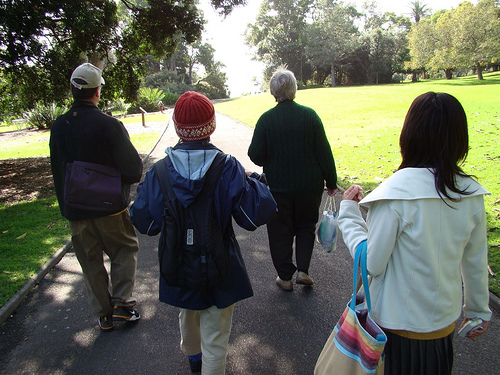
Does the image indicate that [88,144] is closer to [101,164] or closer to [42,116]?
[101,164]

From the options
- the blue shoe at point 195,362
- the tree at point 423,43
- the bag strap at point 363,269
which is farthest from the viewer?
the tree at point 423,43

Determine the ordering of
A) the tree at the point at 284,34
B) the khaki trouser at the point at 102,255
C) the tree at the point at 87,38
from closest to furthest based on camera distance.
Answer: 1. the khaki trouser at the point at 102,255
2. the tree at the point at 87,38
3. the tree at the point at 284,34

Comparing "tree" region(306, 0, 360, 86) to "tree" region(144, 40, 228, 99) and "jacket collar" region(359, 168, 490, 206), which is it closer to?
"tree" region(144, 40, 228, 99)

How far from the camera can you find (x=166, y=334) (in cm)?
321

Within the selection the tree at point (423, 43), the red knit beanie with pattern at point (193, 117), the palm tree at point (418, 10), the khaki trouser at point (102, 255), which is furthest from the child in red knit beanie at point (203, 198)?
the palm tree at point (418, 10)

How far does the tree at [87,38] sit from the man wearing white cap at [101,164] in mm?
5767

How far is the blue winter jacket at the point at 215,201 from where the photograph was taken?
2.02 metres

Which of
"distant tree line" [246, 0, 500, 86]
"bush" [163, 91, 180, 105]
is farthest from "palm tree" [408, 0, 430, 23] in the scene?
"bush" [163, 91, 180, 105]

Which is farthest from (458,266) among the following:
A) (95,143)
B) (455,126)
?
(95,143)

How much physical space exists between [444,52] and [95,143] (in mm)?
42558

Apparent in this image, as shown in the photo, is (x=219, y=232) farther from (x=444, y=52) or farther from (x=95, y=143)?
(x=444, y=52)

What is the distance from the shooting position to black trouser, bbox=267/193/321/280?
3.58m

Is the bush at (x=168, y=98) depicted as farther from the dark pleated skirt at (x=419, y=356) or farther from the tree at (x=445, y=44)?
the dark pleated skirt at (x=419, y=356)

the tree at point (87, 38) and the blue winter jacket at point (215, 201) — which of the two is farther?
the tree at point (87, 38)
